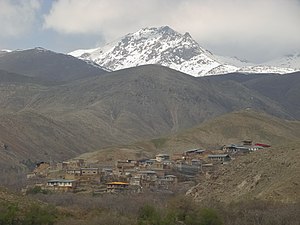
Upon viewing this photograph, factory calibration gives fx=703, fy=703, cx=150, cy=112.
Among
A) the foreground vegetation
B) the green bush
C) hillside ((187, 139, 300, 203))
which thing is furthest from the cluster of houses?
the green bush

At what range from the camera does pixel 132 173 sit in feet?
501

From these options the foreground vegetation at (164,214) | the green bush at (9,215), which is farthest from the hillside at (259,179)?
the green bush at (9,215)

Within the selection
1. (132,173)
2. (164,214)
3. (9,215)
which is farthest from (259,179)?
(132,173)

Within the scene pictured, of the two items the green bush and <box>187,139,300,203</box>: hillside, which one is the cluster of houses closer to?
<box>187,139,300,203</box>: hillside

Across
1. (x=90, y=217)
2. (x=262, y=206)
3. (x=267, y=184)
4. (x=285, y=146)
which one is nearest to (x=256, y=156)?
(x=285, y=146)

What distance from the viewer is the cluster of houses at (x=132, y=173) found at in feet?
447

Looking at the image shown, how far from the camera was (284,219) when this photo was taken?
79.1 meters

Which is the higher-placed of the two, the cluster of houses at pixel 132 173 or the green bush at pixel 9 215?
the cluster of houses at pixel 132 173

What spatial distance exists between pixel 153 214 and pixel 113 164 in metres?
100

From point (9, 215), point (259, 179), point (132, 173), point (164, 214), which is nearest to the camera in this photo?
point (9, 215)

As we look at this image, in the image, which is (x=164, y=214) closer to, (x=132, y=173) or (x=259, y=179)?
(x=259, y=179)

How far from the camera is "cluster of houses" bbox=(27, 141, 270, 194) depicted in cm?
13625

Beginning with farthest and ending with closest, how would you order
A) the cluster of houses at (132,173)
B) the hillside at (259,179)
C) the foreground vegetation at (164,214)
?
1. the cluster of houses at (132,173)
2. the hillside at (259,179)
3. the foreground vegetation at (164,214)

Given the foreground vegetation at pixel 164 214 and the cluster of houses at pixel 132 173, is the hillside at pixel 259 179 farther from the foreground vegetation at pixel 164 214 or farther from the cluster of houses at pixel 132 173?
the cluster of houses at pixel 132 173
